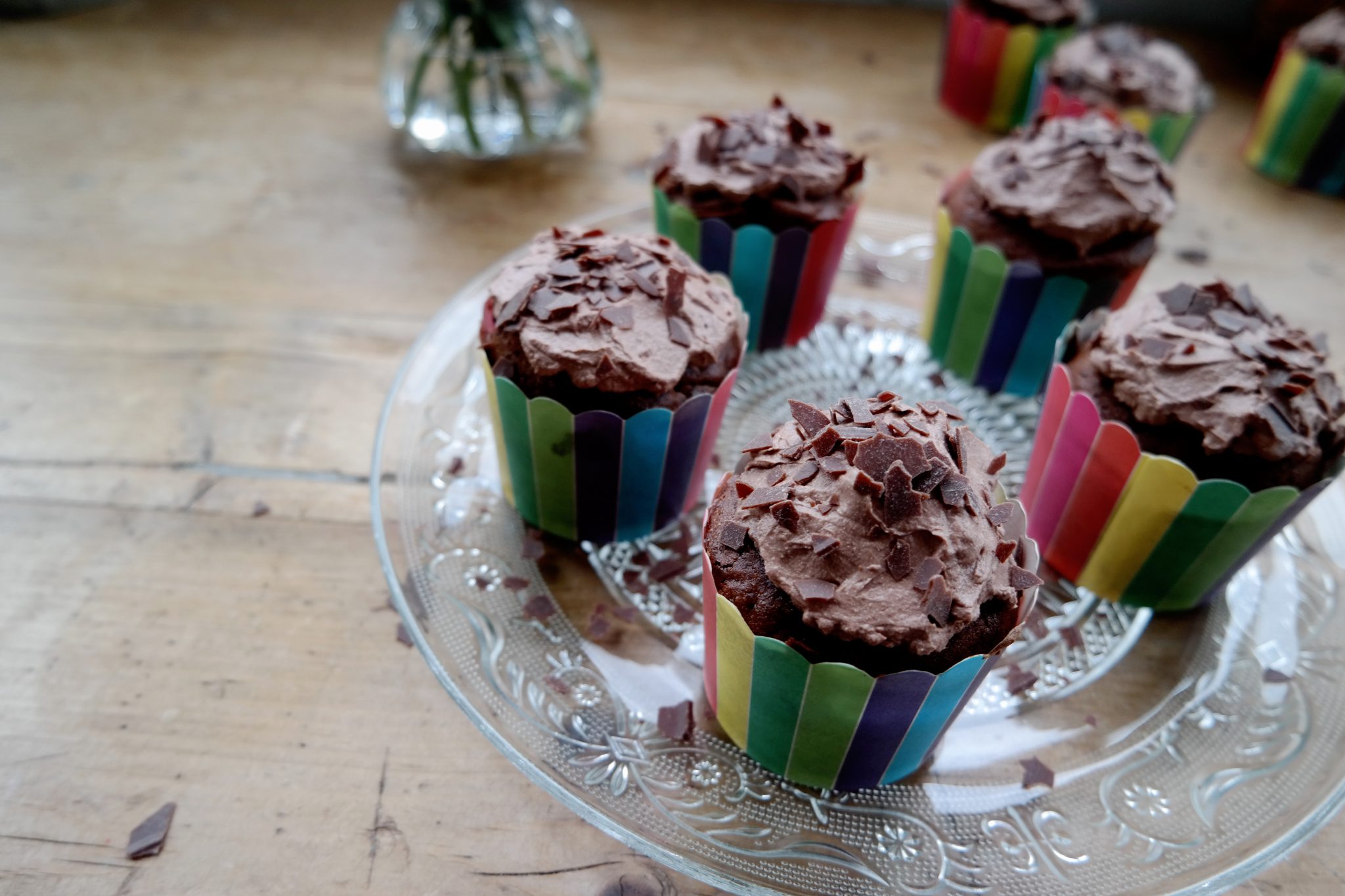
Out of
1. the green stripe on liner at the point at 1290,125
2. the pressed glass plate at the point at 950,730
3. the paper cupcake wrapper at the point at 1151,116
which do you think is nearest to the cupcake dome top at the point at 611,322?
the pressed glass plate at the point at 950,730

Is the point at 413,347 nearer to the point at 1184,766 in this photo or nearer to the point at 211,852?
the point at 211,852

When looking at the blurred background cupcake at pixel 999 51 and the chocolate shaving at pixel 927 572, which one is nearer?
the chocolate shaving at pixel 927 572

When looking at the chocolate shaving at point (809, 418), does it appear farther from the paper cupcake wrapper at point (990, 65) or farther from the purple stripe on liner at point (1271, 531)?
the paper cupcake wrapper at point (990, 65)

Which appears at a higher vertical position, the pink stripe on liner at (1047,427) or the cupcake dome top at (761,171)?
the cupcake dome top at (761,171)

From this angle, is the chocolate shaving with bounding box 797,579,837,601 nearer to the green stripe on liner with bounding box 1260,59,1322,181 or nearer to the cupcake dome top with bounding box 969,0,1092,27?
the cupcake dome top with bounding box 969,0,1092,27

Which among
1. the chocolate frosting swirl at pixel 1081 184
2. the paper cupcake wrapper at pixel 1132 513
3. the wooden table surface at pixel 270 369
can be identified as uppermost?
the chocolate frosting swirl at pixel 1081 184

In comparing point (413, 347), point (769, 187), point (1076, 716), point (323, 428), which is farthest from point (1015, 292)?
point (323, 428)
